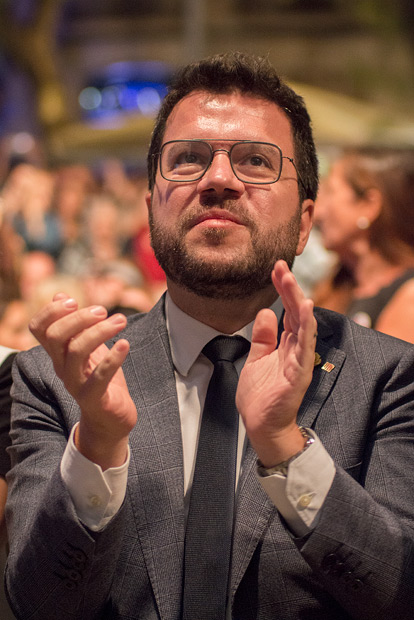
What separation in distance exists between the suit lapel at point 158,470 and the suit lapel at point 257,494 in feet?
0.41

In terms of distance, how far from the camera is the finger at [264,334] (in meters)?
1.38

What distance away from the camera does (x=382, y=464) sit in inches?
63.5

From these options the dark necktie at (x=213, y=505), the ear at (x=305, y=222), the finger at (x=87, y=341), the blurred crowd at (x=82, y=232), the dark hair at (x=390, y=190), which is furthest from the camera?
the blurred crowd at (x=82, y=232)

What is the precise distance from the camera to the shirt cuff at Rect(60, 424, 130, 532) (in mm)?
1401

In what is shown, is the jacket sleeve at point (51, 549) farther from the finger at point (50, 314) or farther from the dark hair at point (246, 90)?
the dark hair at point (246, 90)

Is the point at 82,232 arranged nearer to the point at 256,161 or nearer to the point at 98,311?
the point at 256,161

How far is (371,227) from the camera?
134 inches

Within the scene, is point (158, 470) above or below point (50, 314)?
below

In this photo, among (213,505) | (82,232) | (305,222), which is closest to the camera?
(213,505)

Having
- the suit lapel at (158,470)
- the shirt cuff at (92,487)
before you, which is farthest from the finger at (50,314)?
the suit lapel at (158,470)

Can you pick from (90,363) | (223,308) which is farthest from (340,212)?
(90,363)

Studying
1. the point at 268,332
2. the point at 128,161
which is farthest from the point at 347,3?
the point at 268,332

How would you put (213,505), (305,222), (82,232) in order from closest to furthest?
(213,505) → (305,222) → (82,232)

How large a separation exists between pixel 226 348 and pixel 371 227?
183 centimetres
